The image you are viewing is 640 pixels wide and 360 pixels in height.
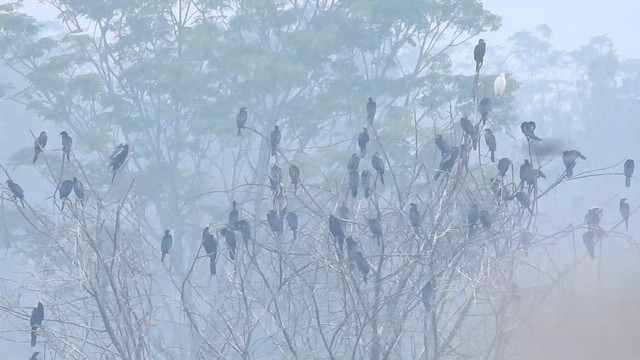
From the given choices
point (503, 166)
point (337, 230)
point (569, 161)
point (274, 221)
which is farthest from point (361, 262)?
point (569, 161)

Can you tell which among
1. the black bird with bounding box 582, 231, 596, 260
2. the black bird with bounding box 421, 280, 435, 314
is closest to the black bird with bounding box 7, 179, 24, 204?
the black bird with bounding box 421, 280, 435, 314

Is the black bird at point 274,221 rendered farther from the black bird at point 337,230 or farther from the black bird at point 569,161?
the black bird at point 569,161

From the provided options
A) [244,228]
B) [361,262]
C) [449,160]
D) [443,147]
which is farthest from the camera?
[443,147]

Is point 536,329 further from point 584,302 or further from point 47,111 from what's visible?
point 47,111

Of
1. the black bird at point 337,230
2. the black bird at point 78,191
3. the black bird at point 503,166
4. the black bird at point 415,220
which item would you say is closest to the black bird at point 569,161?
the black bird at point 503,166

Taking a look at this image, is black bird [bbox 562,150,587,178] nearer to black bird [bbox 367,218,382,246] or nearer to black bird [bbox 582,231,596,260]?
black bird [bbox 582,231,596,260]

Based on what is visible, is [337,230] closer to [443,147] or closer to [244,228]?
[244,228]

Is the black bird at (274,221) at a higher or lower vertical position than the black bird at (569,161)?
lower

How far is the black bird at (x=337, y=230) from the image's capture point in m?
5.04

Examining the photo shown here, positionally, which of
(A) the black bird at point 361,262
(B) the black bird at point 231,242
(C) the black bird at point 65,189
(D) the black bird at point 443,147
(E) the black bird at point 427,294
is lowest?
(E) the black bird at point 427,294

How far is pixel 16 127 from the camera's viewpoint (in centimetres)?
3247

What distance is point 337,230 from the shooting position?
5.11 meters

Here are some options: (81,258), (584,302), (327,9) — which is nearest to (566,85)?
(327,9)

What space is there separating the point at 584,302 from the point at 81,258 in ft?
18.0
